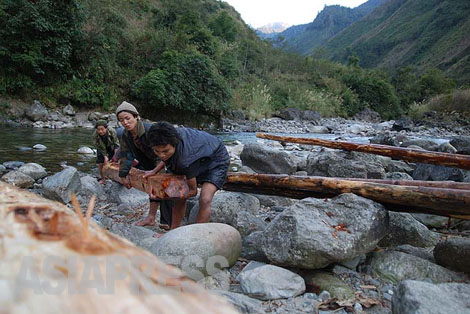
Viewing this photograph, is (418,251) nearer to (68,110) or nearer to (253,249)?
(253,249)

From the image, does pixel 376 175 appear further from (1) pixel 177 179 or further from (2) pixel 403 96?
(2) pixel 403 96

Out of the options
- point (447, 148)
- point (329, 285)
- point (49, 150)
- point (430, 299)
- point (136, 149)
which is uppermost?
point (447, 148)

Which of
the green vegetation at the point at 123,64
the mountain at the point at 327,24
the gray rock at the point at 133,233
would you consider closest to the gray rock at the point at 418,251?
the gray rock at the point at 133,233

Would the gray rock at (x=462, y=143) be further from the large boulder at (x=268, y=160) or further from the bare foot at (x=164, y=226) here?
the bare foot at (x=164, y=226)

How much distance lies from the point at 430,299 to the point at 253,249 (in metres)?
1.38

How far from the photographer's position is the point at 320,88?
105 ft

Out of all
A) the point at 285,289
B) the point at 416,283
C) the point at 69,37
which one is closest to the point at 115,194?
the point at 285,289

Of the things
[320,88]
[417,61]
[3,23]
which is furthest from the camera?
[417,61]

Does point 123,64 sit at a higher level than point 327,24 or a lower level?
lower

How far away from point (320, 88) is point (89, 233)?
110ft

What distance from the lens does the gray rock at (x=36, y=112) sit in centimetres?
1301

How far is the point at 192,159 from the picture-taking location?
2.91 metres

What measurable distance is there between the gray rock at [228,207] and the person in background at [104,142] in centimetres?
269

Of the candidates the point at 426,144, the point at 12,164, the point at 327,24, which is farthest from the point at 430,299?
the point at 327,24
